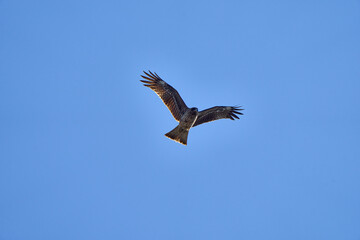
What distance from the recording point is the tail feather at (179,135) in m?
12.9

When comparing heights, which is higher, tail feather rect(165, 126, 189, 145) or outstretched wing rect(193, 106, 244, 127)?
outstretched wing rect(193, 106, 244, 127)

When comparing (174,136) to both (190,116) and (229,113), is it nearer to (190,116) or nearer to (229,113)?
(190,116)

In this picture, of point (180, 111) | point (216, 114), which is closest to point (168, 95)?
point (180, 111)

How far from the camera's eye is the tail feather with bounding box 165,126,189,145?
12891 millimetres

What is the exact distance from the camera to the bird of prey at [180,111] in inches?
503

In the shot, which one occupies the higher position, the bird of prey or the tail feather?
the bird of prey

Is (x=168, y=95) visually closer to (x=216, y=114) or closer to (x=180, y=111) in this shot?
(x=180, y=111)

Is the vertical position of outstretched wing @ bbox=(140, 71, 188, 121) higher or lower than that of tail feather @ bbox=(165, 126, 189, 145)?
higher

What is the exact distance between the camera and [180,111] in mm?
13297

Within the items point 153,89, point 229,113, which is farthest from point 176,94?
point 229,113

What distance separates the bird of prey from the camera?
12780 mm

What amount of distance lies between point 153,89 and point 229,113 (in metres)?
3.34

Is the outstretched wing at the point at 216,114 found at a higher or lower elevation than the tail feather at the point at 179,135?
higher

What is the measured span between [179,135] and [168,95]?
5.81 ft
